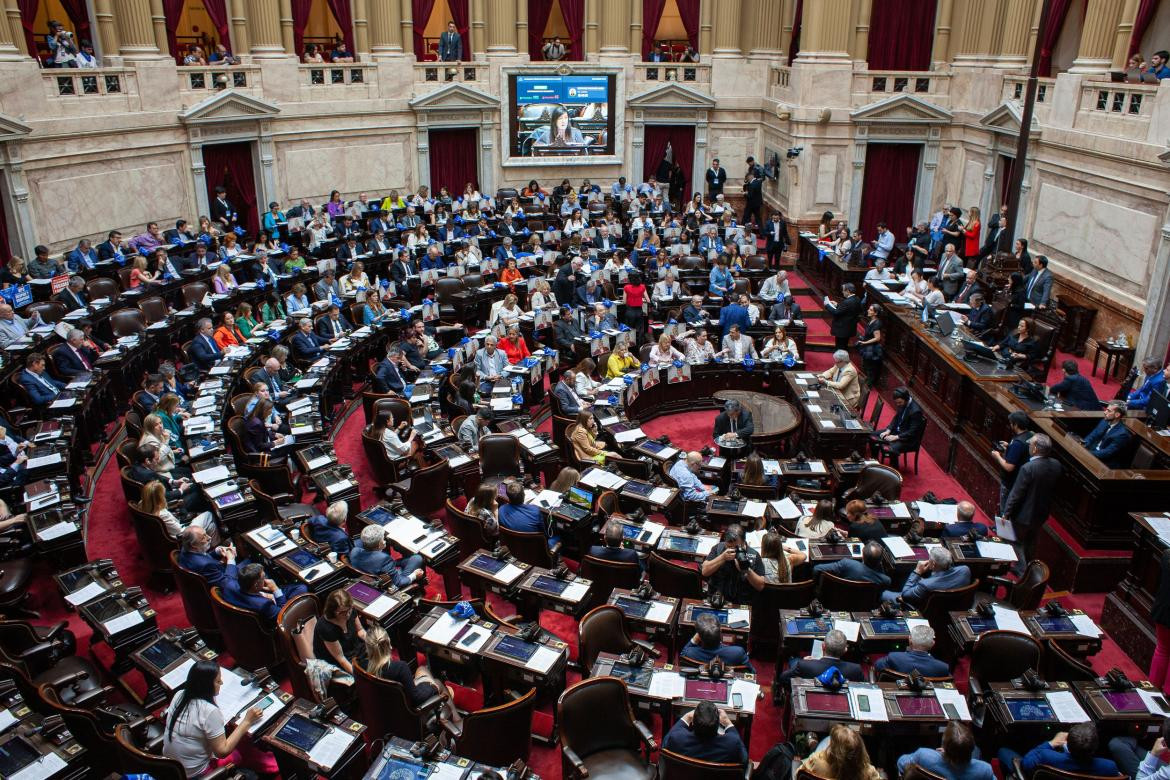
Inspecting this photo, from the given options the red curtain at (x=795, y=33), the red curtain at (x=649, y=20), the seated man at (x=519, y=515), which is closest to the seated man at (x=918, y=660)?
the seated man at (x=519, y=515)

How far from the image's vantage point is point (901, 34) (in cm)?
2466

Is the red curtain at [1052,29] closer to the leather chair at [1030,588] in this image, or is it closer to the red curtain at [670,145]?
the red curtain at [670,145]

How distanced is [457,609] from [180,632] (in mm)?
2306

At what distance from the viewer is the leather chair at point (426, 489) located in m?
10.4

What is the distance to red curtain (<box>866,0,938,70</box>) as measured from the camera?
2438cm

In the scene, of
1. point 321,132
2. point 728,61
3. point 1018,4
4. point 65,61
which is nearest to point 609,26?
point 728,61

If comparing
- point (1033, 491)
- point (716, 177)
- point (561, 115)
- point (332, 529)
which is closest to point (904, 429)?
point (1033, 491)

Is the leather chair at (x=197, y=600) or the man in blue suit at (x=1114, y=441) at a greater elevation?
the man in blue suit at (x=1114, y=441)

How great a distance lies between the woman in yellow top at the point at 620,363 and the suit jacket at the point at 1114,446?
21.3 feet

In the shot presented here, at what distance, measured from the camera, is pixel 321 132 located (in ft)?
74.2

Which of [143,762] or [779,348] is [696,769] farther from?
[779,348]

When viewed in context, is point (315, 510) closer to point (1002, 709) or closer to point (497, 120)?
point (1002, 709)

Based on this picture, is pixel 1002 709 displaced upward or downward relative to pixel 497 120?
downward

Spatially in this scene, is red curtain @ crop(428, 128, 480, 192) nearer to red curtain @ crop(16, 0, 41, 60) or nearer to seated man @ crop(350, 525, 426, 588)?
red curtain @ crop(16, 0, 41, 60)
